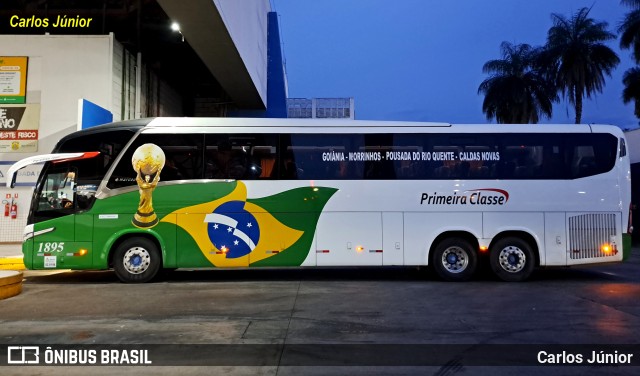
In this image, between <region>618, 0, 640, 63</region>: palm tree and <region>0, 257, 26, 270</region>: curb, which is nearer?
<region>0, 257, 26, 270</region>: curb

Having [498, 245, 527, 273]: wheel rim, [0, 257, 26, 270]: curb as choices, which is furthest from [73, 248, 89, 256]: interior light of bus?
[498, 245, 527, 273]: wheel rim

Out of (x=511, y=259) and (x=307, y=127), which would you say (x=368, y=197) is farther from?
(x=511, y=259)

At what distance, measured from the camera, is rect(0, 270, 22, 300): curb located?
9.03 meters

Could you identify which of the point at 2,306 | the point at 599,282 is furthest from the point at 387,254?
the point at 2,306

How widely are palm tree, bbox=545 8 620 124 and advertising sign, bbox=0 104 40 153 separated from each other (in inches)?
1175

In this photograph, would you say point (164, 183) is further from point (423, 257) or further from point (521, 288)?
point (521, 288)

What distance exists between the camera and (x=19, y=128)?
16516mm

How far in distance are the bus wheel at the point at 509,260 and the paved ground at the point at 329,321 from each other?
413 millimetres

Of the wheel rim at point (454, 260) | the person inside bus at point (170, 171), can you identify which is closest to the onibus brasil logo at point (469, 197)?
the wheel rim at point (454, 260)

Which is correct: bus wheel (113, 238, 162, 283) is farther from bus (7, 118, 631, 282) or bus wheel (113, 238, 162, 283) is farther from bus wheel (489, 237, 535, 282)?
bus wheel (489, 237, 535, 282)

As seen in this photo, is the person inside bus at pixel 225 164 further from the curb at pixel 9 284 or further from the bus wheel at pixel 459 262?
the bus wheel at pixel 459 262

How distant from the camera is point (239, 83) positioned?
21.7 metres

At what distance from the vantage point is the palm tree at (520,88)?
121 feet

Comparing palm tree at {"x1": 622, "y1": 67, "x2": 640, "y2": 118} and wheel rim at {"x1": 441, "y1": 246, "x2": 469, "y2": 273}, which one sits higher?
palm tree at {"x1": 622, "y1": 67, "x2": 640, "y2": 118}
